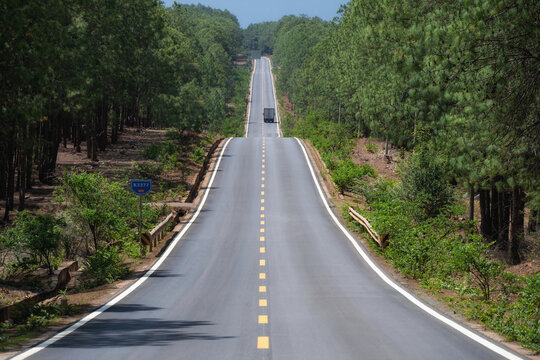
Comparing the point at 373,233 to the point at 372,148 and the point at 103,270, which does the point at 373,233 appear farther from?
the point at 372,148

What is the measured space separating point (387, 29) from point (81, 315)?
16194mm

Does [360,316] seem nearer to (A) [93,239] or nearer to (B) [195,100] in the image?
(A) [93,239]

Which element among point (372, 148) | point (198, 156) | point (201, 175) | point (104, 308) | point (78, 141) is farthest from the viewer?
point (372, 148)

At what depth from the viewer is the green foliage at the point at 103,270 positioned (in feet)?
54.4

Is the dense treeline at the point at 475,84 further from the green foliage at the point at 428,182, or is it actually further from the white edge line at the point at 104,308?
the white edge line at the point at 104,308

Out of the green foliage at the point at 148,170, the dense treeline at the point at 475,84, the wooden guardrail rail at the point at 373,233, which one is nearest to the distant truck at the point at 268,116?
the green foliage at the point at 148,170

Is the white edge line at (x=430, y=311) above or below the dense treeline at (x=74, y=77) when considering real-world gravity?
below

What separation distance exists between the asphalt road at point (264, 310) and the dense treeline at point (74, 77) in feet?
21.8

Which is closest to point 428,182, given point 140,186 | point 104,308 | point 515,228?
Result: point 515,228

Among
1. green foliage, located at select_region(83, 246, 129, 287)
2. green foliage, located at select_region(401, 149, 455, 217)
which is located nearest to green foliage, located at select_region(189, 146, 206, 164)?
green foliage, located at select_region(401, 149, 455, 217)

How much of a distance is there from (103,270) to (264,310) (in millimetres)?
6332

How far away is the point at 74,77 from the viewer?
97.6ft

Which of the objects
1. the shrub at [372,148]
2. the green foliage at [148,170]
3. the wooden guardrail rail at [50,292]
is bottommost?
the wooden guardrail rail at [50,292]

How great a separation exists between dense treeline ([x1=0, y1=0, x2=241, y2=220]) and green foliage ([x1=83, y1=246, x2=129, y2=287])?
391 centimetres
